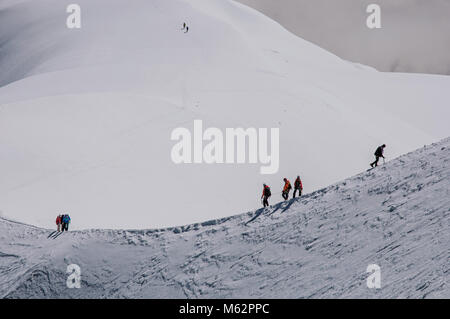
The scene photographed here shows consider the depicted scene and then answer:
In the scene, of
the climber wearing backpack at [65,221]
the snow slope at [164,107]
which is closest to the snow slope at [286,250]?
the climber wearing backpack at [65,221]

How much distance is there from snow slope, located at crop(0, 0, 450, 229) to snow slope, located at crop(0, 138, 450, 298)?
5420 millimetres

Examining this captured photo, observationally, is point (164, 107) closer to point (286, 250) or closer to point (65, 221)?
point (65, 221)

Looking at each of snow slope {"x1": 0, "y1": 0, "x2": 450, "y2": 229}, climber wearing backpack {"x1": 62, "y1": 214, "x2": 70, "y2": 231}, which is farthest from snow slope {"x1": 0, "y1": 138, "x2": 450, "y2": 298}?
snow slope {"x1": 0, "y1": 0, "x2": 450, "y2": 229}

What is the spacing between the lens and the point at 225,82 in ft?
182

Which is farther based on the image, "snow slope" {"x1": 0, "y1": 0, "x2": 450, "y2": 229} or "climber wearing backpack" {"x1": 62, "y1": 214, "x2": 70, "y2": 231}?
"snow slope" {"x1": 0, "y1": 0, "x2": 450, "y2": 229}

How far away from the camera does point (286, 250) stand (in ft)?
75.5

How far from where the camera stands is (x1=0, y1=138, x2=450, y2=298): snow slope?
66.3 feet

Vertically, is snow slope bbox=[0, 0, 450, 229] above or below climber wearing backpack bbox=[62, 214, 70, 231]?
above

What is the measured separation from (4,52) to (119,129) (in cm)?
3228

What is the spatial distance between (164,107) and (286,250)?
1042 inches

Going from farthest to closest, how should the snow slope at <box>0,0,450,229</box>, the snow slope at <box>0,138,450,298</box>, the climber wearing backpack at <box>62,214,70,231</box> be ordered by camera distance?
the snow slope at <box>0,0,450,229</box> → the climber wearing backpack at <box>62,214,70,231</box> → the snow slope at <box>0,138,450,298</box>

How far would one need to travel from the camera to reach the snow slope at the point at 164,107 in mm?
36031

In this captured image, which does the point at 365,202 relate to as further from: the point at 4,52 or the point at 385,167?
the point at 4,52

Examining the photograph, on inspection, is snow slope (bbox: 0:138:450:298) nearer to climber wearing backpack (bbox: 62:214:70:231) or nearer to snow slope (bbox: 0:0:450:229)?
climber wearing backpack (bbox: 62:214:70:231)
